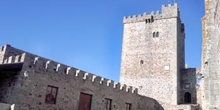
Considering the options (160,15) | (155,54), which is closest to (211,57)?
(155,54)

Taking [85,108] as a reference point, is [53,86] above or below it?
above

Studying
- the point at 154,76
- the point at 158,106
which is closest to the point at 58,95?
the point at 158,106

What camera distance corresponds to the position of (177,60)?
26.8m

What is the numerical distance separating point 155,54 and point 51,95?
1474 cm

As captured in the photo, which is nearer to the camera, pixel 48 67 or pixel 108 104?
pixel 48 67

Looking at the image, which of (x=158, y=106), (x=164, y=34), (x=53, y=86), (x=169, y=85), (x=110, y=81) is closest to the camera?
(x=53, y=86)

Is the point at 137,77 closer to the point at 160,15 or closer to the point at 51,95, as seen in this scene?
the point at 160,15

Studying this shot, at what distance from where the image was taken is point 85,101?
1759cm

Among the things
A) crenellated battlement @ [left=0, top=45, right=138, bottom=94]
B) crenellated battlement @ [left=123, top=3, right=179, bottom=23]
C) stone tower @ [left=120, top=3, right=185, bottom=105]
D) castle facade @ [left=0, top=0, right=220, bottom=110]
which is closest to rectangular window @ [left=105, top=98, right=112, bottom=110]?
castle facade @ [left=0, top=0, right=220, bottom=110]

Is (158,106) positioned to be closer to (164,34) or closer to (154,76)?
(154,76)

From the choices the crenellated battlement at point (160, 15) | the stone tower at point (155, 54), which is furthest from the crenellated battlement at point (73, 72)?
the crenellated battlement at point (160, 15)

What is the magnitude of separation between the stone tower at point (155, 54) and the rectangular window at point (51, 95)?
12980 mm

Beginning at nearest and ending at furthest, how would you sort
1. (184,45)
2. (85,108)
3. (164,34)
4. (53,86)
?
(53,86) → (85,108) → (164,34) → (184,45)

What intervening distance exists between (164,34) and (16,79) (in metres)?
17.8
